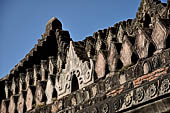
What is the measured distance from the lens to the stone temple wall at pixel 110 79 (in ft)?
22.1

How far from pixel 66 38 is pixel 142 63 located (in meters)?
5.36

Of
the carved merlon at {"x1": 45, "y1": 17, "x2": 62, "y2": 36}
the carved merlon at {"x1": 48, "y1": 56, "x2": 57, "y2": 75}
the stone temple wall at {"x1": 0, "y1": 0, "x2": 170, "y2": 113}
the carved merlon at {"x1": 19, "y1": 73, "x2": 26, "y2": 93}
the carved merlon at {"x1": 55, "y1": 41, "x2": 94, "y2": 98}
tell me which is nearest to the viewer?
the stone temple wall at {"x1": 0, "y1": 0, "x2": 170, "y2": 113}

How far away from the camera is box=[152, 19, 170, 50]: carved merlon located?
23.0ft

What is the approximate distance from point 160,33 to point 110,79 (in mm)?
1152

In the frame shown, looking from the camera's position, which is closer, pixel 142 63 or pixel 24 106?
pixel 142 63

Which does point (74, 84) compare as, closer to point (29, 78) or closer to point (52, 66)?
point (52, 66)

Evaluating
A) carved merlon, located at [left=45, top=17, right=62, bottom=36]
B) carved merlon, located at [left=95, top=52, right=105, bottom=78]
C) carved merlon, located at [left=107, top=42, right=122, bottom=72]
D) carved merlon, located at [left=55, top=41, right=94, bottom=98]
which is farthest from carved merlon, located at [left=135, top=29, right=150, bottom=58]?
carved merlon, located at [left=45, top=17, right=62, bottom=36]

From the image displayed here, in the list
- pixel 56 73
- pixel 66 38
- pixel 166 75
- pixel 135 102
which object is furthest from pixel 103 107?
pixel 66 38

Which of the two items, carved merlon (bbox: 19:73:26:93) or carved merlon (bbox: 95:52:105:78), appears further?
carved merlon (bbox: 19:73:26:93)

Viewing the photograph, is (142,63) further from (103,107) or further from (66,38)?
(66,38)

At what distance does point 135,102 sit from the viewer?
6820mm

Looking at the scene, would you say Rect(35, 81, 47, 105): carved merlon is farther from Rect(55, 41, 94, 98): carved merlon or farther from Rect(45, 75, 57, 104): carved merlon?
Rect(55, 41, 94, 98): carved merlon

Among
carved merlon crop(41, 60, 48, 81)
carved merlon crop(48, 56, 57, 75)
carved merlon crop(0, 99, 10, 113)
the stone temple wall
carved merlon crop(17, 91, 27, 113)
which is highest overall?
carved merlon crop(41, 60, 48, 81)

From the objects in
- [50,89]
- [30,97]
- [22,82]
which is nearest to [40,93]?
[50,89]
